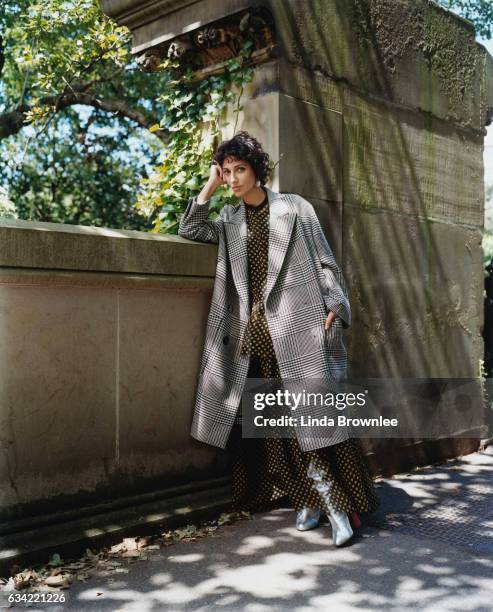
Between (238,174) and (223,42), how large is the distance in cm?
110

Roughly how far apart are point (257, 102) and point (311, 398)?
6.00ft

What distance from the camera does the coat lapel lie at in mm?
3650

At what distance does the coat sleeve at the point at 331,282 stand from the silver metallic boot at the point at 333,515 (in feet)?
2.59

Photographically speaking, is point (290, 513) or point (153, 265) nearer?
point (153, 265)

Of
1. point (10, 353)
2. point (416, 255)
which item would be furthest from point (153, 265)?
point (416, 255)

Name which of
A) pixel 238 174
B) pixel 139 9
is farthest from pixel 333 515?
pixel 139 9

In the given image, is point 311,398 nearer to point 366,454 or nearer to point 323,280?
point 323,280

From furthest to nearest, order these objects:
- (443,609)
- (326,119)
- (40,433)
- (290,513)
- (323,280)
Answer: (326,119) → (290,513) → (323,280) → (40,433) → (443,609)

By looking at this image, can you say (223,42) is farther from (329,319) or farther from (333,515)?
(333,515)

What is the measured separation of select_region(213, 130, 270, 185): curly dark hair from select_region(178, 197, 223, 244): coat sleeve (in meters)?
0.26

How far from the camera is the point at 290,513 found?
13.1 ft

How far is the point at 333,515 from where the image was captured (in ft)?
11.4

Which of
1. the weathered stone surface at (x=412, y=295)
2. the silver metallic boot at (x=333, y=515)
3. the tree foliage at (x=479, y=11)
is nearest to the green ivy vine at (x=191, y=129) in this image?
the weathered stone surface at (x=412, y=295)

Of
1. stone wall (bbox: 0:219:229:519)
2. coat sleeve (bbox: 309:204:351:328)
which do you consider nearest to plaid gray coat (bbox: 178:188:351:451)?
coat sleeve (bbox: 309:204:351:328)
